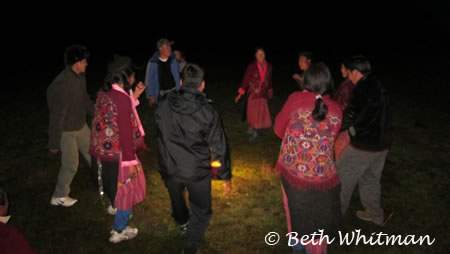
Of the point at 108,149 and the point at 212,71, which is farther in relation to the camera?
the point at 212,71

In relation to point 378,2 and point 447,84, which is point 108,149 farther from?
point 378,2

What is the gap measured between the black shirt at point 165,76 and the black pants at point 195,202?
3.57 m

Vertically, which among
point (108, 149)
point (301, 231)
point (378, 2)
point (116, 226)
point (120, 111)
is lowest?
point (116, 226)

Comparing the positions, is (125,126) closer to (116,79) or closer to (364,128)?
(116,79)

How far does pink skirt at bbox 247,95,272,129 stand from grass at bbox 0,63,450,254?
1.69ft

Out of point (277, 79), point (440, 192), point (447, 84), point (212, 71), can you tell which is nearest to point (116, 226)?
point (440, 192)

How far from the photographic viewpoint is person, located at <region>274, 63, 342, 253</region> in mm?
3262

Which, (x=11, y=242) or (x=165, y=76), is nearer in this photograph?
(x=11, y=242)

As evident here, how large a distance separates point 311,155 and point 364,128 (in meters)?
1.30

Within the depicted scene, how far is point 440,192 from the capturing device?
19.4 ft

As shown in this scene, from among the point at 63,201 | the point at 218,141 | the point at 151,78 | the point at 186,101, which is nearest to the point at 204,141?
the point at 218,141

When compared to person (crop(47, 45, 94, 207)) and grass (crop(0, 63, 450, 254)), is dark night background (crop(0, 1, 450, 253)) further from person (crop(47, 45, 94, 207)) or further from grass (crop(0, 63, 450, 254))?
person (crop(47, 45, 94, 207))

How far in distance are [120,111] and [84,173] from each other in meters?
3.34

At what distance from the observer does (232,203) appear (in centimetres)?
557
